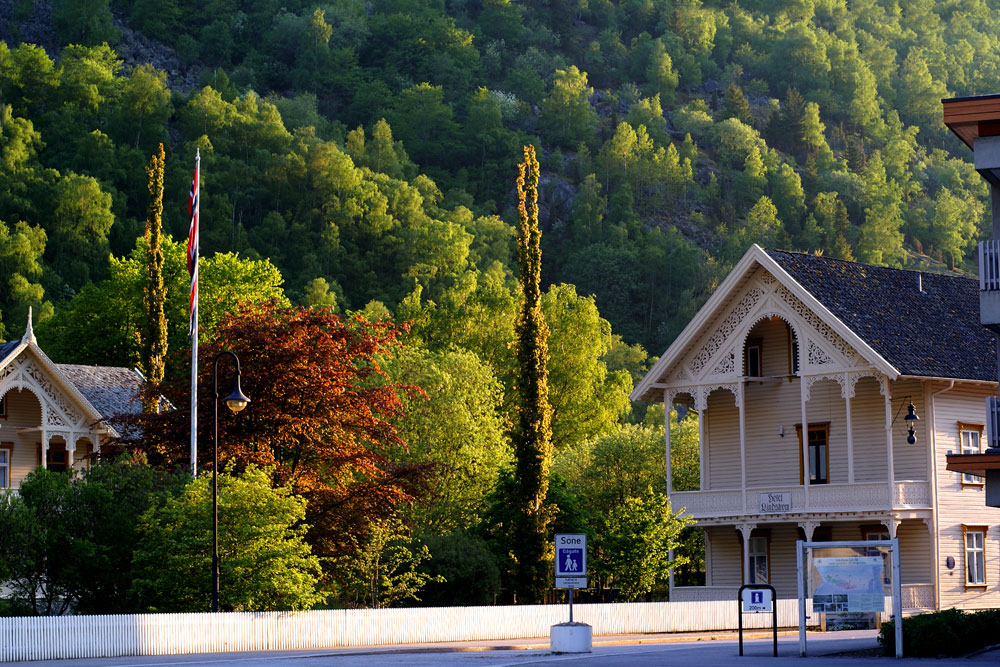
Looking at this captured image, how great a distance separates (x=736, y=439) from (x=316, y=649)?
2390cm

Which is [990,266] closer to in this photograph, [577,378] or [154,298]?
[154,298]

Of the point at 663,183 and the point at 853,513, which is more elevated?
the point at 663,183

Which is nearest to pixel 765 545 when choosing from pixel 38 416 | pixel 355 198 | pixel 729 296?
pixel 729 296

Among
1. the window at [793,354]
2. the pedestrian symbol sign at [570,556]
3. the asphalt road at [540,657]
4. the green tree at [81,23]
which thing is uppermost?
the green tree at [81,23]

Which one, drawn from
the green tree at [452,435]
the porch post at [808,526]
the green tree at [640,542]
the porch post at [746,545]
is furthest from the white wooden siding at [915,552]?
the green tree at [452,435]

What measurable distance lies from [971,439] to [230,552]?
89.0ft

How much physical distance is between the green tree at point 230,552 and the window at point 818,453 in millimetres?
21613

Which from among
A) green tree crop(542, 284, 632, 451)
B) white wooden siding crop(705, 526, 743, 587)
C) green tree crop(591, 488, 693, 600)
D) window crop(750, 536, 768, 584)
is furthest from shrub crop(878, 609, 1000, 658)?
green tree crop(542, 284, 632, 451)

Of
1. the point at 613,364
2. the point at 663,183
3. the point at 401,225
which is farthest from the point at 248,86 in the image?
the point at 613,364

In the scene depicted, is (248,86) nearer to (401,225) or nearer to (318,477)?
(401,225)

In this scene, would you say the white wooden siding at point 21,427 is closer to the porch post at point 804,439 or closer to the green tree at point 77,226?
the porch post at point 804,439

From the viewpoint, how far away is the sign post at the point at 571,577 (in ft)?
106

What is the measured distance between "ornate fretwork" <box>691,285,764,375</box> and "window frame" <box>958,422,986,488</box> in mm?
8204

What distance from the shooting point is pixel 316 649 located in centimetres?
3550
